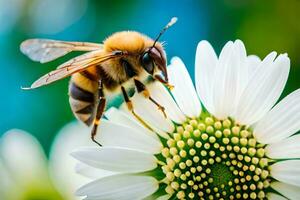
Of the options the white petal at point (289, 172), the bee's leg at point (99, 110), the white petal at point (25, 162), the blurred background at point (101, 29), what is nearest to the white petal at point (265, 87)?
the white petal at point (289, 172)

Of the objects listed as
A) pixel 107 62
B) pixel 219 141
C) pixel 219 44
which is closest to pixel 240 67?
pixel 219 141

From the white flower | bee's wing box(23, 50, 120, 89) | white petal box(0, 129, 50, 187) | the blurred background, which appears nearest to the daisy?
bee's wing box(23, 50, 120, 89)

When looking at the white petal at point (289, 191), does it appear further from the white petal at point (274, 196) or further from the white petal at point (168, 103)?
the white petal at point (168, 103)

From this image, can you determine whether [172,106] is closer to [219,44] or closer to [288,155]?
[288,155]

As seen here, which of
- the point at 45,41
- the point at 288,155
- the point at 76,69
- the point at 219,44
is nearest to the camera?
the point at 288,155

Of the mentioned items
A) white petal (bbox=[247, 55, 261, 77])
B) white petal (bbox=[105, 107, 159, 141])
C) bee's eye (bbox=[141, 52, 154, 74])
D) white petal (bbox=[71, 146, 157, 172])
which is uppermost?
white petal (bbox=[247, 55, 261, 77])

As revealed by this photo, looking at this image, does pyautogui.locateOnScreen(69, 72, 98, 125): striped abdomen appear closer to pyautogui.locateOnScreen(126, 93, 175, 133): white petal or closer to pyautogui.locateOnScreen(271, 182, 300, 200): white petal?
pyautogui.locateOnScreen(126, 93, 175, 133): white petal

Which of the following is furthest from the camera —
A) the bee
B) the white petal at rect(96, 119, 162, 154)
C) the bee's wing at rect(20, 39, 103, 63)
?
the bee's wing at rect(20, 39, 103, 63)
